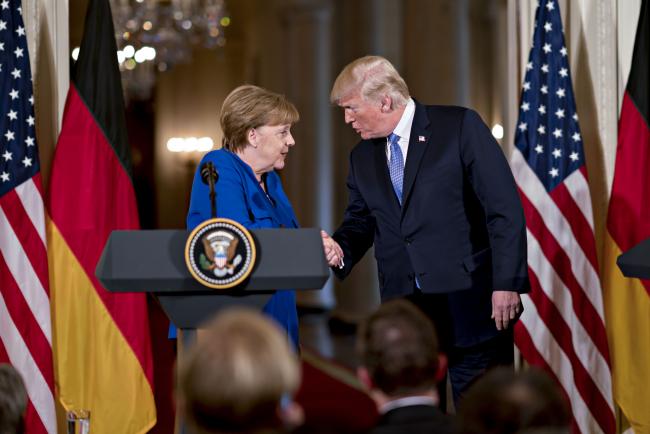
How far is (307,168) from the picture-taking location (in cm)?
1520

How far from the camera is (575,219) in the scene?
5.57 metres

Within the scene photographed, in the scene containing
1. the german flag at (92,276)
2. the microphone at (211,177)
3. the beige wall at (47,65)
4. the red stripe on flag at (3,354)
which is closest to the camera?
the microphone at (211,177)

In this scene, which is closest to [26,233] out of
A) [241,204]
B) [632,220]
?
[241,204]

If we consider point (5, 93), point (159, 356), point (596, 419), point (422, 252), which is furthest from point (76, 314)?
point (159, 356)

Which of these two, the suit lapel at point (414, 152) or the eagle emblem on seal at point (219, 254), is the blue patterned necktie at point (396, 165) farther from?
the eagle emblem on seal at point (219, 254)

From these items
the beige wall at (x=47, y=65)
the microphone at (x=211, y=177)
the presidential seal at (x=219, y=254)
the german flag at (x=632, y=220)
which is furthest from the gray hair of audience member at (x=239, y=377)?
the beige wall at (x=47, y=65)

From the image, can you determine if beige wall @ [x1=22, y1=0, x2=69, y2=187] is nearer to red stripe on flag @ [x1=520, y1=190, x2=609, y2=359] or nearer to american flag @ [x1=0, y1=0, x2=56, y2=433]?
american flag @ [x1=0, y1=0, x2=56, y2=433]

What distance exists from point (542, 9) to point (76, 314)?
323 centimetres

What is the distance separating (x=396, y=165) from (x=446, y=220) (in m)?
0.36

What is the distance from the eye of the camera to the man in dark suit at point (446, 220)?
395cm

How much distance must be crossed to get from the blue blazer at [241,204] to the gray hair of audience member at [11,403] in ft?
4.96

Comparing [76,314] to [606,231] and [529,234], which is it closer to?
[529,234]

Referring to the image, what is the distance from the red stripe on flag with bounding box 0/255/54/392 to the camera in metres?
5.38

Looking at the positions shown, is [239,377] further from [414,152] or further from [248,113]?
[414,152]
